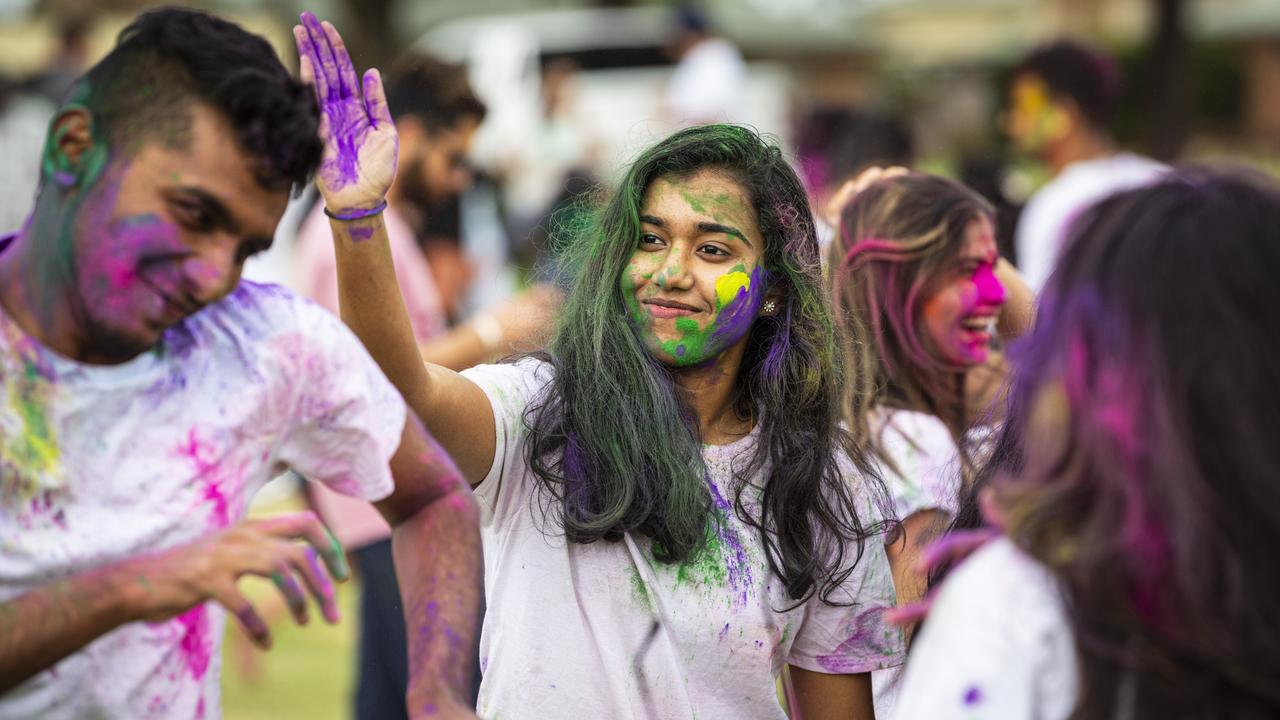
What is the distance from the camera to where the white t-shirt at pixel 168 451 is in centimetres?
172

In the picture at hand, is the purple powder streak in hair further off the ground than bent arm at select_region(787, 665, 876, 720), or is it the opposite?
the purple powder streak in hair

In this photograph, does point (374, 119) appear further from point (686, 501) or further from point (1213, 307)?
point (1213, 307)

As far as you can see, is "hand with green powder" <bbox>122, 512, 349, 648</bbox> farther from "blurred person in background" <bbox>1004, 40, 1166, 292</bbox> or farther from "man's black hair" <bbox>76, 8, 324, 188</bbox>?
"blurred person in background" <bbox>1004, 40, 1166, 292</bbox>

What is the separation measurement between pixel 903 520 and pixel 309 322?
1491 mm

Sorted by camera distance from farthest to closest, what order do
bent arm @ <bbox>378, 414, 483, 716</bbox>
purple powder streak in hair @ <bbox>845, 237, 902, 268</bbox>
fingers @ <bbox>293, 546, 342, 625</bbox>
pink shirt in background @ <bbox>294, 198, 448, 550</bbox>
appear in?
pink shirt in background @ <bbox>294, 198, 448, 550</bbox> < purple powder streak in hair @ <bbox>845, 237, 902, 268</bbox> < bent arm @ <bbox>378, 414, 483, 716</bbox> < fingers @ <bbox>293, 546, 342, 625</bbox>

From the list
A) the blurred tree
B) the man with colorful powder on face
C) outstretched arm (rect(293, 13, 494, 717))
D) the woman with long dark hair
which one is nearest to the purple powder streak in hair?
outstretched arm (rect(293, 13, 494, 717))

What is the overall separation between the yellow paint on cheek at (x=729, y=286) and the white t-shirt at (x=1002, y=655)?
109 cm

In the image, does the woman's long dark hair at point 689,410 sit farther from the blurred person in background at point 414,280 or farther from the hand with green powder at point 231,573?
the hand with green powder at point 231,573

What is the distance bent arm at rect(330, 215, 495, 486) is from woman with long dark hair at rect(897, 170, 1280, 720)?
3.13ft

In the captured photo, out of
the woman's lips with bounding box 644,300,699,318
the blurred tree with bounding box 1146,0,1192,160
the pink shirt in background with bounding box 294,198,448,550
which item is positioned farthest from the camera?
the blurred tree with bounding box 1146,0,1192,160

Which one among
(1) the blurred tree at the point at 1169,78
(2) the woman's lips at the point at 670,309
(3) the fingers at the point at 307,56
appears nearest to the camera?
(3) the fingers at the point at 307,56

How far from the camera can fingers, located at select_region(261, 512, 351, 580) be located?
1690 mm

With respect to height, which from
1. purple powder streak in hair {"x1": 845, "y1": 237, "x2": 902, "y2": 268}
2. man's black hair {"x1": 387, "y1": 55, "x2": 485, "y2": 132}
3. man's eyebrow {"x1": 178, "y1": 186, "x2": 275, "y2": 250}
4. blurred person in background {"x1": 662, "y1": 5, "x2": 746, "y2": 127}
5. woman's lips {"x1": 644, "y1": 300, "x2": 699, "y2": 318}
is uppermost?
man's eyebrow {"x1": 178, "y1": 186, "x2": 275, "y2": 250}

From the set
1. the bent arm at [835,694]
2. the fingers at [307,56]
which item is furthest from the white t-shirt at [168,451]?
the bent arm at [835,694]
